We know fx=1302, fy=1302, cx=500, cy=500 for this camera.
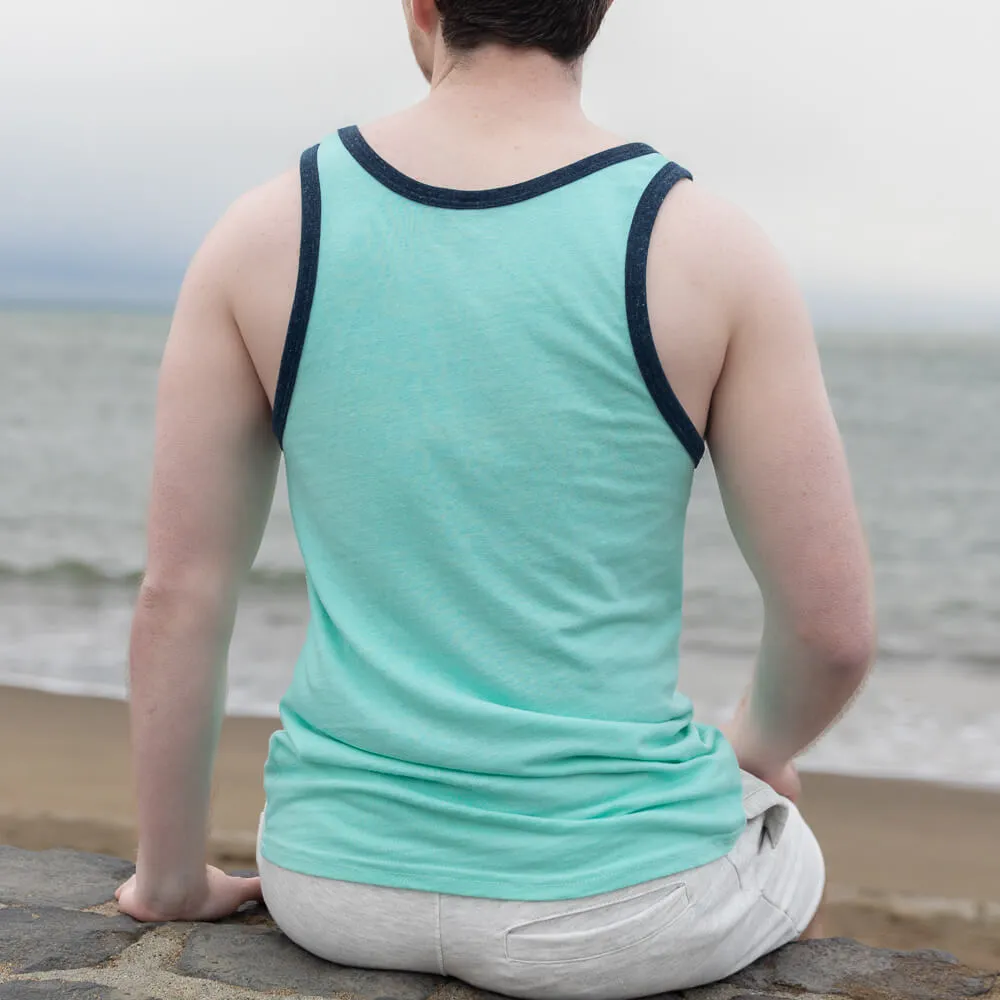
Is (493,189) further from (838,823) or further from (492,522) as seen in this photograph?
(838,823)

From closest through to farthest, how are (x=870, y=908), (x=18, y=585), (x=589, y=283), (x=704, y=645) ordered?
(x=589, y=283) → (x=870, y=908) → (x=704, y=645) → (x=18, y=585)

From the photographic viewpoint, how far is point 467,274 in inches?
59.2

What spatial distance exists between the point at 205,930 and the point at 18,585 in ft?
23.4

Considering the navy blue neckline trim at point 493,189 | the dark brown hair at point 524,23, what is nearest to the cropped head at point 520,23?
the dark brown hair at point 524,23

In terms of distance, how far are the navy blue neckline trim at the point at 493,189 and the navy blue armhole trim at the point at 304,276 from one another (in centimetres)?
7

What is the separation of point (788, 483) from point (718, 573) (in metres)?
7.56

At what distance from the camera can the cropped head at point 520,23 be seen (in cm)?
154

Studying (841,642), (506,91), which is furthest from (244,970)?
(506,91)

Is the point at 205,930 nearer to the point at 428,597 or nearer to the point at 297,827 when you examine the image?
the point at 297,827

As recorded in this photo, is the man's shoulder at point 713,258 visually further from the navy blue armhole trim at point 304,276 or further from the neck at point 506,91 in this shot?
the navy blue armhole trim at point 304,276

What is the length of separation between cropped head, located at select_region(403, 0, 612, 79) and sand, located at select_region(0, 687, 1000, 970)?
262 cm

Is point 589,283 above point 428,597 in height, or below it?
above

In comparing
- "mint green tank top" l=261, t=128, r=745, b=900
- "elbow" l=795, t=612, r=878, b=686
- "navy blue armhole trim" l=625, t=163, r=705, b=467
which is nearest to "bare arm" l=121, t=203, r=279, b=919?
"mint green tank top" l=261, t=128, r=745, b=900

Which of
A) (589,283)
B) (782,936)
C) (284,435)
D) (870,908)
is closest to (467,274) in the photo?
(589,283)
